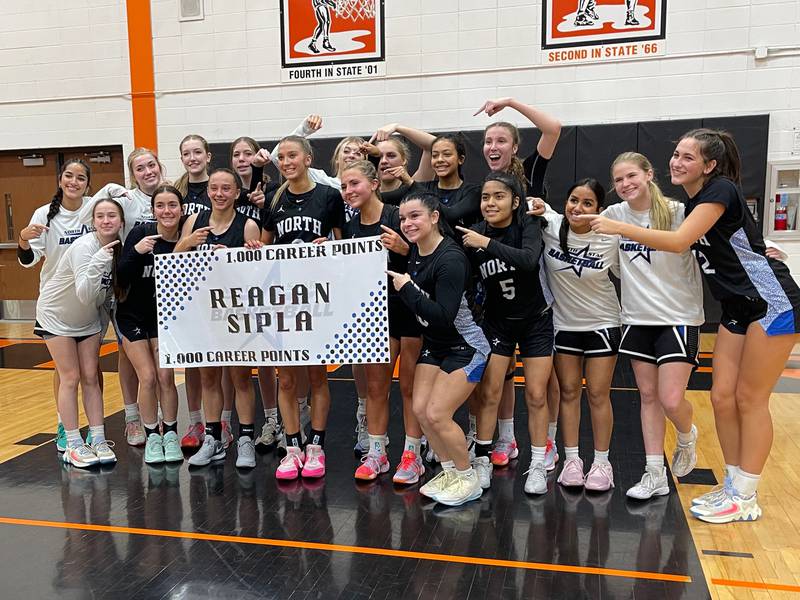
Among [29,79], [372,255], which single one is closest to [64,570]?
[372,255]

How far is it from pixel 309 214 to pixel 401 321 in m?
0.77

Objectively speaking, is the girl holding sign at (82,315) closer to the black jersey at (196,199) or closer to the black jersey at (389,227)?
the black jersey at (196,199)

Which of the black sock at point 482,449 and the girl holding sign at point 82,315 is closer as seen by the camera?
the black sock at point 482,449

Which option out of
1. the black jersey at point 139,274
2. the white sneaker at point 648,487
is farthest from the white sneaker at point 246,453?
the white sneaker at point 648,487

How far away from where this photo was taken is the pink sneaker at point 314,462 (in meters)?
3.66

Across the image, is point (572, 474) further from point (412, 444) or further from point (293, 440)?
point (293, 440)

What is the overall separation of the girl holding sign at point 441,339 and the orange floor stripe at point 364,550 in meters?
0.51

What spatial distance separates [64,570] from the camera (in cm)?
276

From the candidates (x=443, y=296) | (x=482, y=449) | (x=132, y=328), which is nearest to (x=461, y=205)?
(x=443, y=296)

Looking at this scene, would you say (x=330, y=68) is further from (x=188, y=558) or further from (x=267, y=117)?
(x=188, y=558)

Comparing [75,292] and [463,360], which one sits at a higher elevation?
[75,292]

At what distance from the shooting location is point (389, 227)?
3.40 m

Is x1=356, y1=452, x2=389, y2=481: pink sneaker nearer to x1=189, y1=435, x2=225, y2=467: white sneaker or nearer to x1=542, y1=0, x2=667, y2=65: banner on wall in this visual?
x1=189, y1=435, x2=225, y2=467: white sneaker

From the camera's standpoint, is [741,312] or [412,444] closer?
[741,312]
